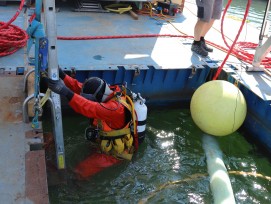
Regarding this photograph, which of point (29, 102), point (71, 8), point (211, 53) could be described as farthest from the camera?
point (71, 8)

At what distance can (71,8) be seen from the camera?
23.8 ft

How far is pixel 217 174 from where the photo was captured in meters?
3.62

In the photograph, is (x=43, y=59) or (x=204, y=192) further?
(x=204, y=192)

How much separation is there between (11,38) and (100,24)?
2.08 meters

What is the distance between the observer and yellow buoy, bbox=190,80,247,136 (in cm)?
411

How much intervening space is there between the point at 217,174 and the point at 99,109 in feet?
4.76

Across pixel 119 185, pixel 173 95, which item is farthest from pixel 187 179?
pixel 173 95

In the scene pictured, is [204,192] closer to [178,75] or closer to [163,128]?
[163,128]

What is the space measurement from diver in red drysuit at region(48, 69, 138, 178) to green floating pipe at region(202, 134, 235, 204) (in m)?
0.91

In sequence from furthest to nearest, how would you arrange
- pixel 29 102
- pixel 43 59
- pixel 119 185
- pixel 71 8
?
pixel 71 8 → pixel 119 185 → pixel 29 102 → pixel 43 59

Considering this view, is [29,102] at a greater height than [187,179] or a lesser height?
greater

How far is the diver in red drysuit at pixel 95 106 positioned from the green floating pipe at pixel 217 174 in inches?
35.8

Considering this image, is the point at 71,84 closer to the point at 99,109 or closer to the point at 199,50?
the point at 99,109

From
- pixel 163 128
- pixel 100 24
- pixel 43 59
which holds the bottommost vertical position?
pixel 163 128
